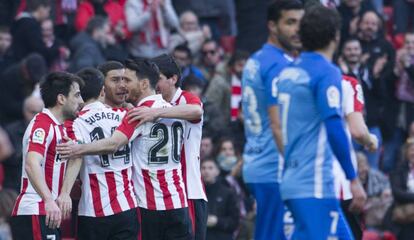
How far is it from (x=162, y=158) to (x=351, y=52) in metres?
7.28

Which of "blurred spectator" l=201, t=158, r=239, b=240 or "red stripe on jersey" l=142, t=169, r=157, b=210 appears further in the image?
"blurred spectator" l=201, t=158, r=239, b=240

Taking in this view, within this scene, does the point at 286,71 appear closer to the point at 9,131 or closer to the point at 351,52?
the point at 9,131

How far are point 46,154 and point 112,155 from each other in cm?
58

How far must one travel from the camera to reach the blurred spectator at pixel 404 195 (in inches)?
635

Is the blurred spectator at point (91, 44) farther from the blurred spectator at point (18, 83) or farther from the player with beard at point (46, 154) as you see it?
the player with beard at point (46, 154)

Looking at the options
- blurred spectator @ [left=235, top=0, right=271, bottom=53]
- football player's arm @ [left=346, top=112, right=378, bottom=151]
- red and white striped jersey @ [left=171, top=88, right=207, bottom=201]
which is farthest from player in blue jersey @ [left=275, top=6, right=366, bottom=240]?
blurred spectator @ [left=235, top=0, right=271, bottom=53]

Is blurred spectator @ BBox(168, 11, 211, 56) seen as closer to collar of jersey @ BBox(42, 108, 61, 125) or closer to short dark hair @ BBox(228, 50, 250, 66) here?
short dark hair @ BBox(228, 50, 250, 66)

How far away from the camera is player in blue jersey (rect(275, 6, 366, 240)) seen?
32.5 feet

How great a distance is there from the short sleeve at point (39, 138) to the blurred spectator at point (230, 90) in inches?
297

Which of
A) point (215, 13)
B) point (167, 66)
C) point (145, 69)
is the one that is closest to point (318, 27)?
point (145, 69)

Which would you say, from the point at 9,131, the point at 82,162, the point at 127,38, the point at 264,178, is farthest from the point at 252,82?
the point at 127,38

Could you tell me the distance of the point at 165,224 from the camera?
12031 millimetres

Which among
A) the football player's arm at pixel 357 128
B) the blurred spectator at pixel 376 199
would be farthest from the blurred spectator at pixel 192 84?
the football player's arm at pixel 357 128

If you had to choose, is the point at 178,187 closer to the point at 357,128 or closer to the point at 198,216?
the point at 198,216
